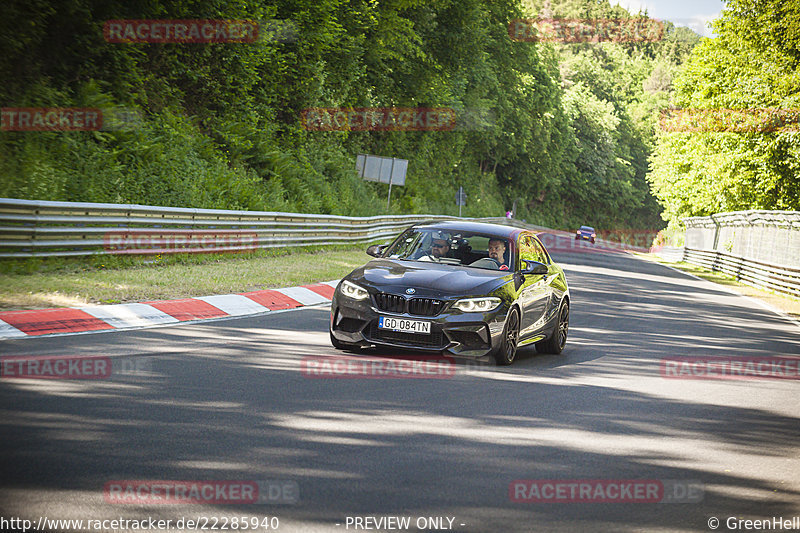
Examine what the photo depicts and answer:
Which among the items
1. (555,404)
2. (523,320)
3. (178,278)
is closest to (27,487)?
(555,404)

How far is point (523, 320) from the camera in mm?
10438

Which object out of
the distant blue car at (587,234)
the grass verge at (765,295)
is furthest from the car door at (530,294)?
the distant blue car at (587,234)

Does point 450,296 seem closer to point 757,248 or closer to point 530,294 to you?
point 530,294

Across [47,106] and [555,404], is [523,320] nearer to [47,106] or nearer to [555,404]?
[555,404]

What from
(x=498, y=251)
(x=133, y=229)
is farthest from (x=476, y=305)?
(x=133, y=229)

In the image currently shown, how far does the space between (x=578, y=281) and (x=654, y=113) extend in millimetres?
106729

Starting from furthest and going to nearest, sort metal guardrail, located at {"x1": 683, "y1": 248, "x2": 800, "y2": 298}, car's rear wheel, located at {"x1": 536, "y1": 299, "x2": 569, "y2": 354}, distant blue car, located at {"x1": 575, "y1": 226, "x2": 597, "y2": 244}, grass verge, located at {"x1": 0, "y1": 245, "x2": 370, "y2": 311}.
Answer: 1. distant blue car, located at {"x1": 575, "y1": 226, "x2": 597, "y2": 244}
2. metal guardrail, located at {"x1": 683, "y1": 248, "x2": 800, "y2": 298}
3. grass verge, located at {"x1": 0, "y1": 245, "x2": 370, "y2": 311}
4. car's rear wheel, located at {"x1": 536, "y1": 299, "x2": 569, "y2": 354}

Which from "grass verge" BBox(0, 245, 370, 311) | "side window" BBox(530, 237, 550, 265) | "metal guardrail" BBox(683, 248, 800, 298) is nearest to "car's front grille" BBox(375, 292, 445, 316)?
→ "side window" BBox(530, 237, 550, 265)

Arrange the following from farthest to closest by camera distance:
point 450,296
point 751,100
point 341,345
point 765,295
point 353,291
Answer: point 751,100, point 765,295, point 341,345, point 353,291, point 450,296

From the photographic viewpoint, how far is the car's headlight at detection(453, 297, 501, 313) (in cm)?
948

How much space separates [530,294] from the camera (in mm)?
10727

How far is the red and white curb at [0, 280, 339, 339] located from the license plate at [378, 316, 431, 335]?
326cm

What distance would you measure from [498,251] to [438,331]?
1968mm

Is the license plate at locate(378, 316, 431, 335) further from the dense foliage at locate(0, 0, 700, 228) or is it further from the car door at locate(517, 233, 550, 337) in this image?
the dense foliage at locate(0, 0, 700, 228)
